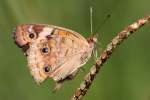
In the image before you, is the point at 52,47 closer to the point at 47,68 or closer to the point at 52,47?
the point at 52,47

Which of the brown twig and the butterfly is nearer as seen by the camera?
the brown twig

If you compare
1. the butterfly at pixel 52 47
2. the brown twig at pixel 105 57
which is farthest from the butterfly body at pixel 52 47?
the brown twig at pixel 105 57

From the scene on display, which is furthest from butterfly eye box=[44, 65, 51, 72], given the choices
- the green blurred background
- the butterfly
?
the green blurred background

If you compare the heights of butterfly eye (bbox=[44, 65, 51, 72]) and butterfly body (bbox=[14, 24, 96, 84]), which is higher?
butterfly body (bbox=[14, 24, 96, 84])

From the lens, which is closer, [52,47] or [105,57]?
[105,57]

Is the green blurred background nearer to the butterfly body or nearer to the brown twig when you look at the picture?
the butterfly body

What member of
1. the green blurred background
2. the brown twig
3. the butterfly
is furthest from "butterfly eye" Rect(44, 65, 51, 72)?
the brown twig

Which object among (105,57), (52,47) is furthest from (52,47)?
(105,57)
